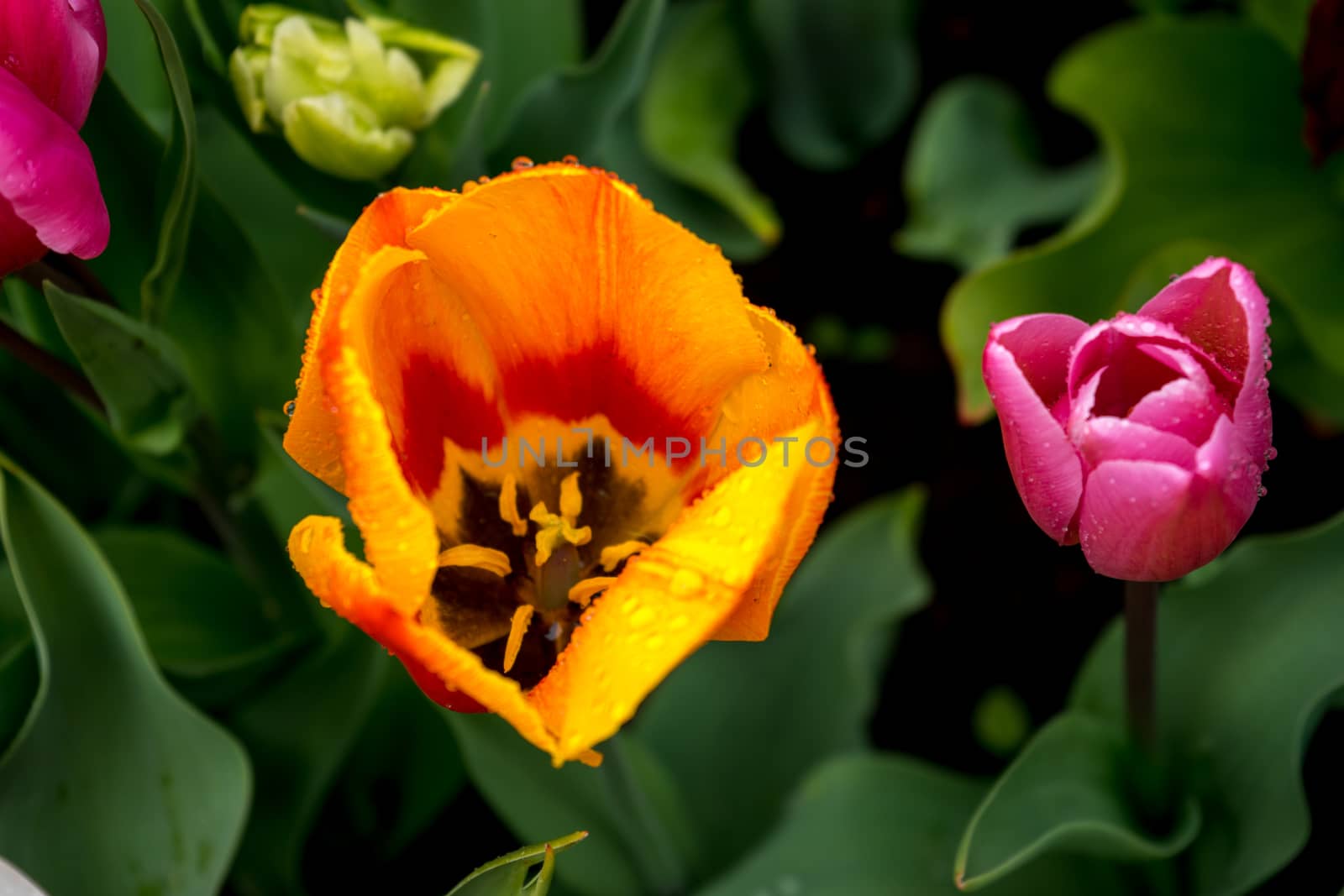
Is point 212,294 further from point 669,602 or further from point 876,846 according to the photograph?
point 876,846

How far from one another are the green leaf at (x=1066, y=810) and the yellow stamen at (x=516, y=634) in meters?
0.29

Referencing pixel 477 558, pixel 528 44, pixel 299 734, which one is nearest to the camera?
pixel 477 558

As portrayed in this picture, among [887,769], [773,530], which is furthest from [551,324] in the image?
[887,769]

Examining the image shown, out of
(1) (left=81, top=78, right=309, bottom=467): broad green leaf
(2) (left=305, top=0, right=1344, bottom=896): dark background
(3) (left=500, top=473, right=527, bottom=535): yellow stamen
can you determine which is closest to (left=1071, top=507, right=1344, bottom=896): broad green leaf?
(2) (left=305, top=0, right=1344, bottom=896): dark background

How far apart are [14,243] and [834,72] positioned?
1.05m

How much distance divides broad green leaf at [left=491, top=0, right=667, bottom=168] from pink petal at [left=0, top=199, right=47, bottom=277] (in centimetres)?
39

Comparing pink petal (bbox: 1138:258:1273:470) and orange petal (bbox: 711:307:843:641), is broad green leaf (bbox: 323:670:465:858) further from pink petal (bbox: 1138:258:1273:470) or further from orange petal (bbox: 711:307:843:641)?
pink petal (bbox: 1138:258:1273:470)

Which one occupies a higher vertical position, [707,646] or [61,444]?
[61,444]

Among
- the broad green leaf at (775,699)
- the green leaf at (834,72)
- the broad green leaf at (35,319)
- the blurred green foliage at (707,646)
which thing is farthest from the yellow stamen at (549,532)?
the green leaf at (834,72)

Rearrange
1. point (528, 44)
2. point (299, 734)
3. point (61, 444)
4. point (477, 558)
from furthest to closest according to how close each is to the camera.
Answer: point (528, 44) → point (61, 444) → point (299, 734) → point (477, 558)

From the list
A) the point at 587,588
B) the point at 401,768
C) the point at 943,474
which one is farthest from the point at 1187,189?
the point at 401,768

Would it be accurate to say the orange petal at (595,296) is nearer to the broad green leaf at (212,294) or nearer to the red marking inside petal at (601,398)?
the red marking inside petal at (601,398)

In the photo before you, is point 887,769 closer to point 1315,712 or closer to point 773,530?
point 1315,712

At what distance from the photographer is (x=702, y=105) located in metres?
1.50
